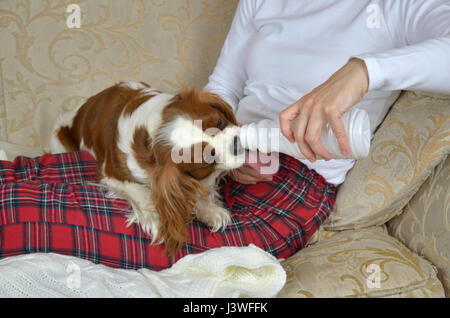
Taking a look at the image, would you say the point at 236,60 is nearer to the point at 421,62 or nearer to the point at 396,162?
the point at 396,162

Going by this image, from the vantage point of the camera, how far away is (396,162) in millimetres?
1298

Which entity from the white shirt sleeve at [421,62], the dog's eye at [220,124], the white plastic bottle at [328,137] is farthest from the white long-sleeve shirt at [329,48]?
the dog's eye at [220,124]

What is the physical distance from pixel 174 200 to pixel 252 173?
0.84 ft

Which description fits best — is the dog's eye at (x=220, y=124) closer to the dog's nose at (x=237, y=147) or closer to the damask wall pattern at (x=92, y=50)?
the dog's nose at (x=237, y=147)

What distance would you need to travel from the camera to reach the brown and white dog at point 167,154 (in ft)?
3.91

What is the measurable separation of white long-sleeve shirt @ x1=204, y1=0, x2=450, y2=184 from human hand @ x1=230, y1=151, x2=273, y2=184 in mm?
139

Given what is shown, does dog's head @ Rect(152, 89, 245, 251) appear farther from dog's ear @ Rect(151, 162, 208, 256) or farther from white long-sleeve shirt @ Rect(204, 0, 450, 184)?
white long-sleeve shirt @ Rect(204, 0, 450, 184)

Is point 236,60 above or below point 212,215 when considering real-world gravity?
above

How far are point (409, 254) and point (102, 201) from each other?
0.83 m

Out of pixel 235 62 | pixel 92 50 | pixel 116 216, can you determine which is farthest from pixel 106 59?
pixel 116 216

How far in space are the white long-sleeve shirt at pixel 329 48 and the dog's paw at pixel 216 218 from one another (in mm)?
295
